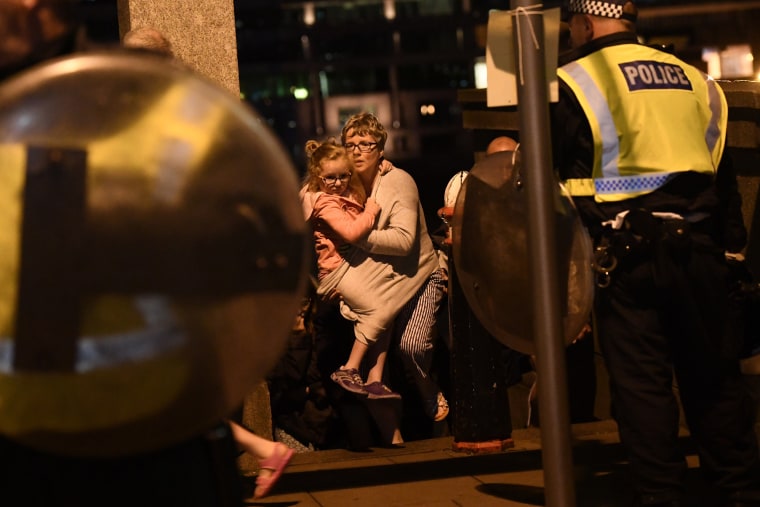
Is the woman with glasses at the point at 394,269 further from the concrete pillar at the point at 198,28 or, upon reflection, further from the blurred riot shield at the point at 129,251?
the blurred riot shield at the point at 129,251

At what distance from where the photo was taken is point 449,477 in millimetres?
6551

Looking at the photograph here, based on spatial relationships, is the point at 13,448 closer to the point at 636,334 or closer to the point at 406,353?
the point at 636,334

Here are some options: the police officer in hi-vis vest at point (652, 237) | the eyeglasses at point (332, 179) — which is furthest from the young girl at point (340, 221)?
the police officer in hi-vis vest at point (652, 237)

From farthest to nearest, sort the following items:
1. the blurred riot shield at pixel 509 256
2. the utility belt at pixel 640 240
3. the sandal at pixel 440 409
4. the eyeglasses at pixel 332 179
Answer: the sandal at pixel 440 409 < the eyeglasses at pixel 332 179 < the utility belt at pixel 640 240 < the blurred riot shield at pixel 509 256

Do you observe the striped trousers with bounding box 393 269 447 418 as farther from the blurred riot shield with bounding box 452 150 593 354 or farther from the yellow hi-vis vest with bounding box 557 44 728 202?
the blurred riot shield with bounding box 452 150 593 354

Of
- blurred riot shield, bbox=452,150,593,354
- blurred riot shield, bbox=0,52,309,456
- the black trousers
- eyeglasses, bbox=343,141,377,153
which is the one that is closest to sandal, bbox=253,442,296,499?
blurred riot shield, bbox=452,150,593,354

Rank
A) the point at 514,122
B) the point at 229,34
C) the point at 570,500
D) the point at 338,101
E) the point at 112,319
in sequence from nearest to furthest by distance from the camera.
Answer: the point at 112,319, the point at 570,500, the point at 229,34, the point at 514,122, the point at 338,101

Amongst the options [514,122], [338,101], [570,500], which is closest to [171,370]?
[570,500]

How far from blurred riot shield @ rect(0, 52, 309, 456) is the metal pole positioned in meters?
1.85

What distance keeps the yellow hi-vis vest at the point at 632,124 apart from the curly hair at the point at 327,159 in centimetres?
234

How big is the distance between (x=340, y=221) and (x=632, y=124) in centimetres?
238

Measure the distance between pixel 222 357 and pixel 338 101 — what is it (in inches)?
3987

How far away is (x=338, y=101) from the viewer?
103188mm

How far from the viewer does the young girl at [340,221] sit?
7.31m
